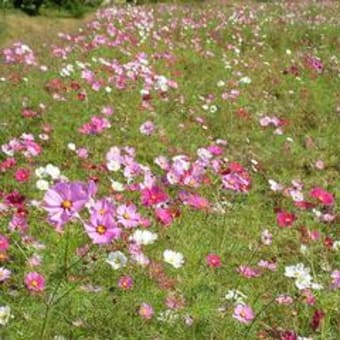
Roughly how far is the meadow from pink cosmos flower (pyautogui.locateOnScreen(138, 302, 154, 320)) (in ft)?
0.06

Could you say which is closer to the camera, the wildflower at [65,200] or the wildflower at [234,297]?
the wildflower at [65,200]

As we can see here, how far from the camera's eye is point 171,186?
19.4 ft

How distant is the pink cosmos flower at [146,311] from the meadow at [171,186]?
2cm

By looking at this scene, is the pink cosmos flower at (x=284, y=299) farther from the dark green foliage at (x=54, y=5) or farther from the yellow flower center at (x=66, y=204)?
the dark green foliage at (x=54, y=5)

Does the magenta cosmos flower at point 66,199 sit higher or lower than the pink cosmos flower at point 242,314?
higher

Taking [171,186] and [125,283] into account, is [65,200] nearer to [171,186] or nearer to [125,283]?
[125,283]

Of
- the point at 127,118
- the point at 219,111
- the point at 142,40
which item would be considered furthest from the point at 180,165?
the point at 142,40

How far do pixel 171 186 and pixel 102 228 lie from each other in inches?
131

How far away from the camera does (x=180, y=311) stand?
152 inches

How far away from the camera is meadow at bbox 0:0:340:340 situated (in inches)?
147

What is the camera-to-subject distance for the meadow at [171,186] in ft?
12.3

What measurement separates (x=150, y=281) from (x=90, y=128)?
150 centimetres

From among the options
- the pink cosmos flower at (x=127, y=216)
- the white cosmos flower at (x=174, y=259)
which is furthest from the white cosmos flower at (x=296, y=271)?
the pink cosmos flower at (x=127, y=216)

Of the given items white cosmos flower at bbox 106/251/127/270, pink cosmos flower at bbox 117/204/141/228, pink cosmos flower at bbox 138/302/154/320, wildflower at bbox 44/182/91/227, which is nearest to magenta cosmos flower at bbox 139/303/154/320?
pink cosmos flower at bbox 138/302/154/320
